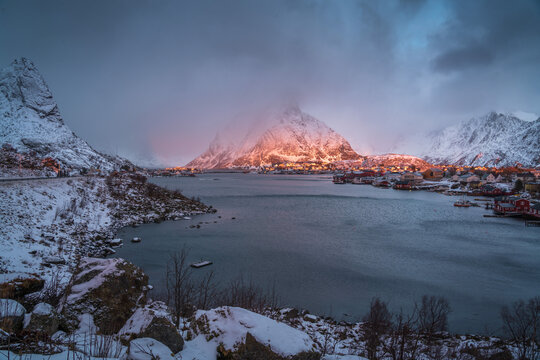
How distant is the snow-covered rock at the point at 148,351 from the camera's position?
2076 mm

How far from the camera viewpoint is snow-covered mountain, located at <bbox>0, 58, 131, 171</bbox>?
53281 millimetres

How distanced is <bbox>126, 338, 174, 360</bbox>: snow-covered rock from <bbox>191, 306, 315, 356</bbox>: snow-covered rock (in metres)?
0.61

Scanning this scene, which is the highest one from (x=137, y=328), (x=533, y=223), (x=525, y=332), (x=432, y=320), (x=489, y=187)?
(x=137, y=328)

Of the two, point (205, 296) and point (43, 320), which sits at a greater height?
point (43, 320)

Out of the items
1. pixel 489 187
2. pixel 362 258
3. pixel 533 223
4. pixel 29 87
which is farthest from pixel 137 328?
pixel 29 87

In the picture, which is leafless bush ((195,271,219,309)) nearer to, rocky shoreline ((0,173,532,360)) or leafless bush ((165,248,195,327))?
leafless bush ((165,248,195,327))

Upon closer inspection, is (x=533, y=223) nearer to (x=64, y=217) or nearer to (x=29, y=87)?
(x=64, y=217)

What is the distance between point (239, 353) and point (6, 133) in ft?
240

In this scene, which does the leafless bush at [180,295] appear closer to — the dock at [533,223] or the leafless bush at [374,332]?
the leafless bush at [374,332]

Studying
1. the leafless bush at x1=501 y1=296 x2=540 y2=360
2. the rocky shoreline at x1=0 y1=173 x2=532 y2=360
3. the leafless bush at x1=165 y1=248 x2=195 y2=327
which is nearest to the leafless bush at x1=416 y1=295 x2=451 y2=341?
the rocky shoreline at x1=0 y1=173 x2=532 y2=360

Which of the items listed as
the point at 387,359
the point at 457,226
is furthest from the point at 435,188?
the point at 387,359

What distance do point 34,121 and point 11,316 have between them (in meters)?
82.2

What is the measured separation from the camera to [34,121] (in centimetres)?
6372

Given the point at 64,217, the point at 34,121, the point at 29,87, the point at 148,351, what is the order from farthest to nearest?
the point at 29,87 < the point at 34,121 < the point at 64,217 < the point at 148,351
